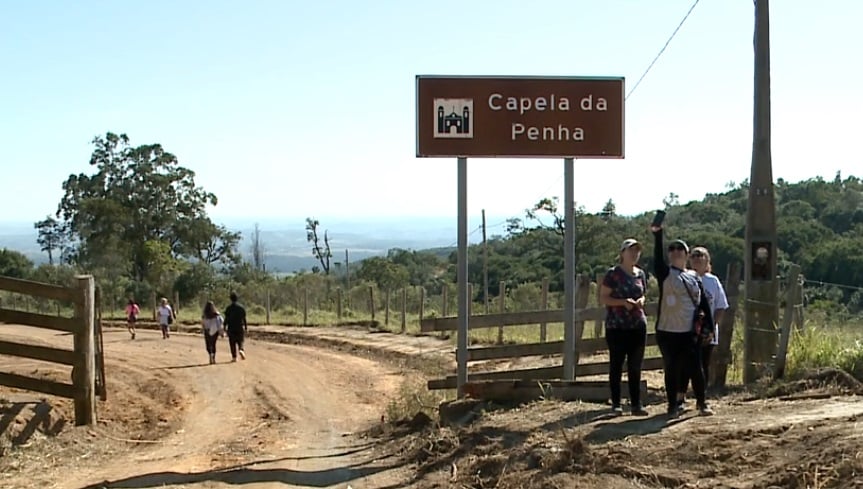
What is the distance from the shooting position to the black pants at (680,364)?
8.30 meters

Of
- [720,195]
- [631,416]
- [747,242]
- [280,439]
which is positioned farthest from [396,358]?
[720,195]

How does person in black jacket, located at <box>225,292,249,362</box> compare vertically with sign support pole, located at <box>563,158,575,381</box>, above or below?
below

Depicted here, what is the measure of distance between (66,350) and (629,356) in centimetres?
621

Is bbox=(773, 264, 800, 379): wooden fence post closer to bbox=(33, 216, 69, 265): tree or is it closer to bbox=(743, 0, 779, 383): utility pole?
bbox=(743, 0, 779, 383): utility pole

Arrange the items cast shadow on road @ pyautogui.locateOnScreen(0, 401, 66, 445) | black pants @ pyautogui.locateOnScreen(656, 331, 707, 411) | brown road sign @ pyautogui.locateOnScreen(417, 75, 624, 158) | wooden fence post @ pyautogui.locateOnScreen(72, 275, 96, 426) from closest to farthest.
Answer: black pants @ pyautogui.locateOnScreen(656, 331, 707, 411), cast shadow on road @ pyautogui.locateOnScreen(0, 401, 66, 445), brown road sign @ pyautogui.locateOnScreen(417, 75, 624, 158), wooden fence post @ pyautogui.locateOnScreen(72, 275, 96, 426)

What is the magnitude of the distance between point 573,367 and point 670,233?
24599 mm

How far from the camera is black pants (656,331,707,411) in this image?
8305mm

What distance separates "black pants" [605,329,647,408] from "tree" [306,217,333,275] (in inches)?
2762

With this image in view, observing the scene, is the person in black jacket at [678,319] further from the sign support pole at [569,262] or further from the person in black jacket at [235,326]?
the person in black jacket at [235,326]

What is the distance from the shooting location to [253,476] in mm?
8633

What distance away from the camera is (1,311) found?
10.6 m

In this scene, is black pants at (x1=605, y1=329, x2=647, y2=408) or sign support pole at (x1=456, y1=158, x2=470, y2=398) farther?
sign support pole at (x1=456, y1=158, x2=470, y2=398)

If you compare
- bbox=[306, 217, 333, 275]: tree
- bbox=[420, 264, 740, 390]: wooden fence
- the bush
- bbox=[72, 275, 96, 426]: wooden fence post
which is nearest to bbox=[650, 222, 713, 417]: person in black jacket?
the bush

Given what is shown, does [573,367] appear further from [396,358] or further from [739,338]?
[396,358]
